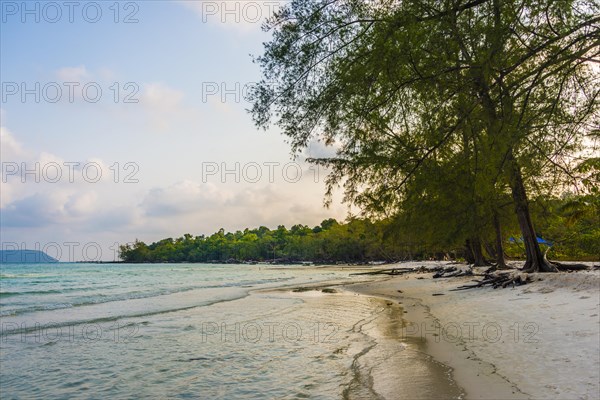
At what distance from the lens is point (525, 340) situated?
25.7 feet

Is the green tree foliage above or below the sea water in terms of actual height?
above

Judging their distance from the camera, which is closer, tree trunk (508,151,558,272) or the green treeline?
tree trunk (508,151,558,272)

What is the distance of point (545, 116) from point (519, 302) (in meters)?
5.81

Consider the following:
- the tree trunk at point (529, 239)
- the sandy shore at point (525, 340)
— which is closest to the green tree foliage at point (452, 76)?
the sandy shore at point (525, 340)

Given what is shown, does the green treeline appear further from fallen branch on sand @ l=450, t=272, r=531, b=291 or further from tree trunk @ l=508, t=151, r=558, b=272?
fallen branch on sand @ l=450, t=272, r=531, b=291

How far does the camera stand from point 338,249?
152000 mm

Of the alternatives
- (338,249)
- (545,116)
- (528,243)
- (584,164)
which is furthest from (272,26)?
(338,249)

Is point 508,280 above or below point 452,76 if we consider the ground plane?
below

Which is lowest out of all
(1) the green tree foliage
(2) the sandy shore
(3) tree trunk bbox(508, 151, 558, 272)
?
(2) the sandy shore

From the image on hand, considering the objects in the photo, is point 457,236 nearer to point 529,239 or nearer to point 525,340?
point 529,239

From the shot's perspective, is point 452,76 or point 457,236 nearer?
point 452,76

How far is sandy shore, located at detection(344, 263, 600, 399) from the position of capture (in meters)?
5.66

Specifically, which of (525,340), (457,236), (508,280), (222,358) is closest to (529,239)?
(508,280)


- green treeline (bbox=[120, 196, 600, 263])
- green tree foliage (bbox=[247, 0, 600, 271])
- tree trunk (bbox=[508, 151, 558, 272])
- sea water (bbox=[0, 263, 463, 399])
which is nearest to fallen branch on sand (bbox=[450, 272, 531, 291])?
tree trunk (bbox=[508, 151, 558, 272])
